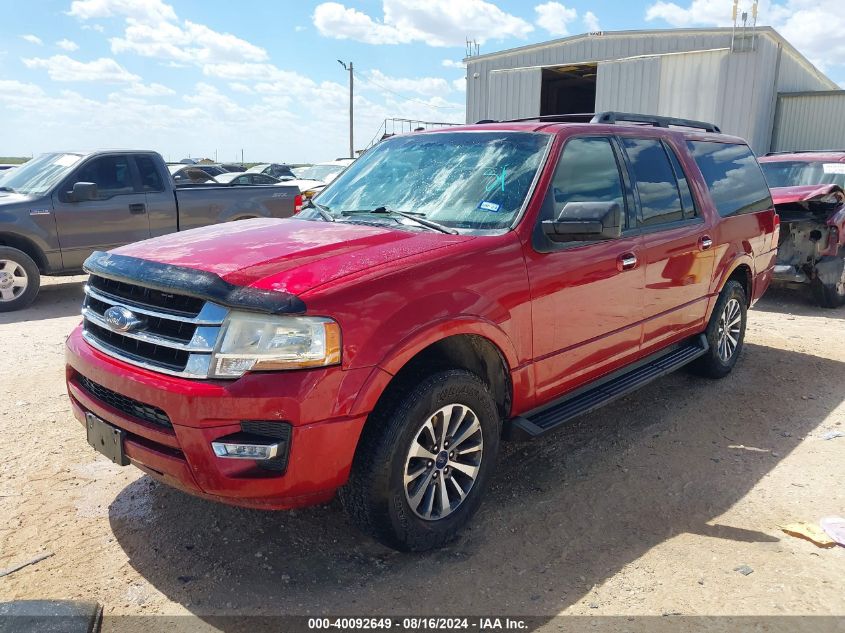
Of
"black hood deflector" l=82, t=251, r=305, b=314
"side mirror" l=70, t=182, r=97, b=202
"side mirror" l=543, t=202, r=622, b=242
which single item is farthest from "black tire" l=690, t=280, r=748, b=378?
"side mirror" l=70, t=182, r=97, b=202

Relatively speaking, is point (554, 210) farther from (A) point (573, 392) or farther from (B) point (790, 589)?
(B) point (790, 589)

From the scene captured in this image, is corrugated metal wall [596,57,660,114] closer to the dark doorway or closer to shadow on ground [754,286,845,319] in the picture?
the dark doorway

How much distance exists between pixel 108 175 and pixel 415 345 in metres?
7.29

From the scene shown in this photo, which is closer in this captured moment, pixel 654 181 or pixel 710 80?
pixel 654 181

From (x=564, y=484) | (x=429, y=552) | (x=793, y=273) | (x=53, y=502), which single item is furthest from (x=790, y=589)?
(x=793, y=273)

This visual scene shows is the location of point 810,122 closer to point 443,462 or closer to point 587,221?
point 587,221

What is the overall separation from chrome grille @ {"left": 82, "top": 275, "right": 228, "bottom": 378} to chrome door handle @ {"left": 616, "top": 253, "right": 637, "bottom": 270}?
2.32 m

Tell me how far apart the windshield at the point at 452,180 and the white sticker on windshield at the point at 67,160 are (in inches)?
226

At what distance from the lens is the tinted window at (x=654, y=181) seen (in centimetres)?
420

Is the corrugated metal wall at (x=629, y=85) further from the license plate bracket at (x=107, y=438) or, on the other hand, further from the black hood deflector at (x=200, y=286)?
the license plate bracket at (x=107, y=438)

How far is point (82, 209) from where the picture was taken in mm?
8242

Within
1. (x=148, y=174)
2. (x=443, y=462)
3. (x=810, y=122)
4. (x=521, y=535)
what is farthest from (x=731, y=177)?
(x=810, y=122)

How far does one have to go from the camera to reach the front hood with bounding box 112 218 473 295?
104 inches

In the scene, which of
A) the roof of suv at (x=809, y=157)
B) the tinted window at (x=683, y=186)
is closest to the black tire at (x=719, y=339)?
the tinted window at (x=683, y=186)
